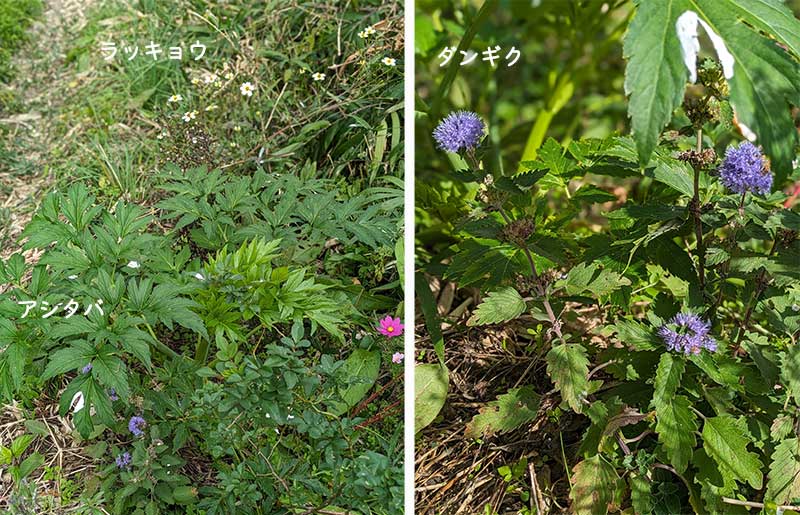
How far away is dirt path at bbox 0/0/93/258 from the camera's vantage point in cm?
238

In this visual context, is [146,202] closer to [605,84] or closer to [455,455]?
[455,455]

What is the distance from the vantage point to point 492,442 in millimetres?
1820

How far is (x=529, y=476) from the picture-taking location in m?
1.76

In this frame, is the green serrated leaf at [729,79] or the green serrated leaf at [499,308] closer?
the green serrated leaf at [729,79]

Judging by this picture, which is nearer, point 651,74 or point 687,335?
point 651,74

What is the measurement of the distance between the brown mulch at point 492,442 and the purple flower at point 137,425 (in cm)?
57

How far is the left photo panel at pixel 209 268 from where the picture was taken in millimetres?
1670

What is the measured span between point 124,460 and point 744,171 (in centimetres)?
131

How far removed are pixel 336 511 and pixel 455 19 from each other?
1586 millimetres

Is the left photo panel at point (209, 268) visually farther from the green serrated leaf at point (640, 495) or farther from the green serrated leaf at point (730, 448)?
the green serrated leaf at point (730, 448)

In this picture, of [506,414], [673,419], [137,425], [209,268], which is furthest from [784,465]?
[137,425]

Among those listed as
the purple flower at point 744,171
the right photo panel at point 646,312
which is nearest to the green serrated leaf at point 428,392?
the right photo panel at point 646,312

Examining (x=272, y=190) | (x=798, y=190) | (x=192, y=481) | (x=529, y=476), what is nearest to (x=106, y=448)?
(x=192, y=481)

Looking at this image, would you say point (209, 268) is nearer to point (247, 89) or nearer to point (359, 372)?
point (359, 372)
